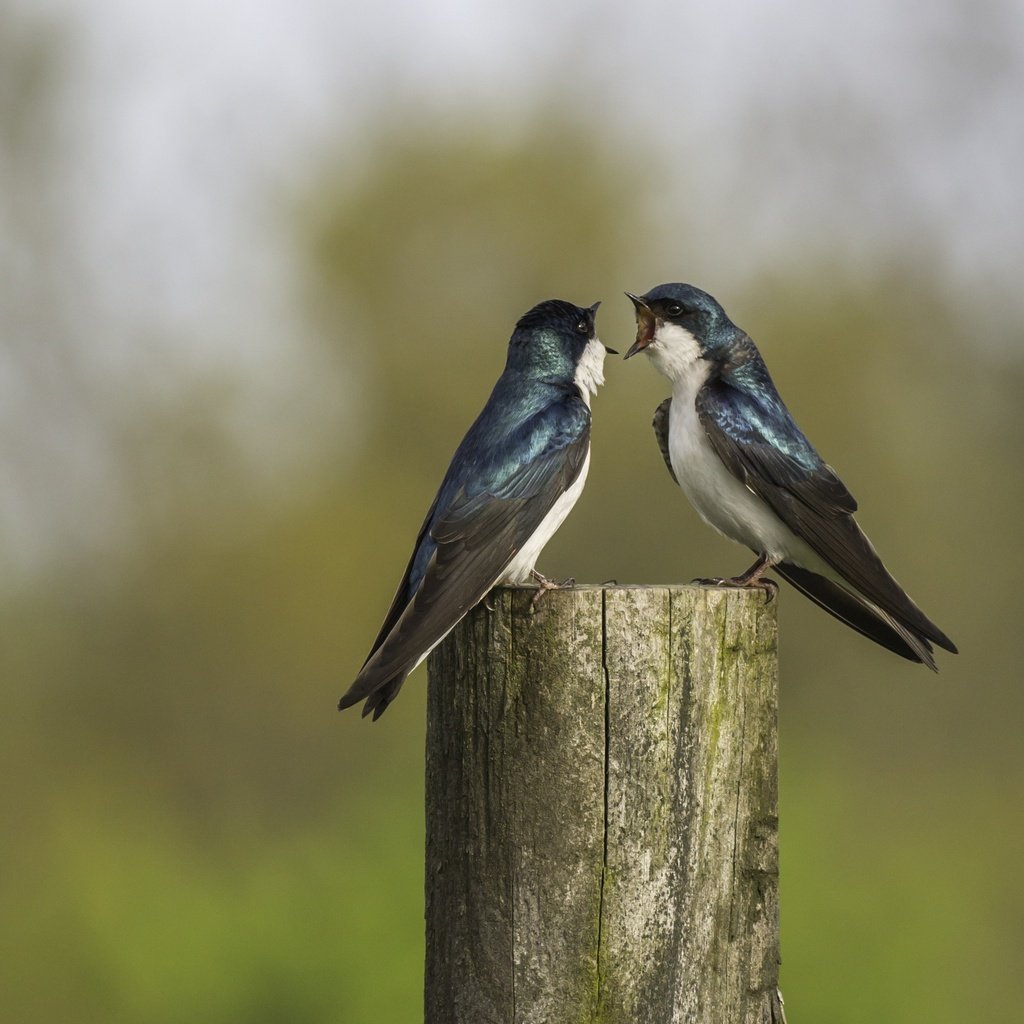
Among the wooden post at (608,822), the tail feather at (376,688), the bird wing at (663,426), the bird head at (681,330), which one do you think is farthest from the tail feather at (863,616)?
the tail feather at (376,688)

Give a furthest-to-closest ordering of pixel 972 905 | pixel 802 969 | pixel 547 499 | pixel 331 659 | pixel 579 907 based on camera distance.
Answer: pixel 331 659 < pixel 972 905 < pixel 802 969 < pixel 547 499 < pixel 579 907

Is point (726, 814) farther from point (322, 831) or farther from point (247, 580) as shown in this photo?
point (247, 580)

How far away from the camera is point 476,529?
9.96ft

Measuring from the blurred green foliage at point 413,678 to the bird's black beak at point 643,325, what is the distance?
2.46 meters

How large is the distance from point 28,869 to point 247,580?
71.1 inches

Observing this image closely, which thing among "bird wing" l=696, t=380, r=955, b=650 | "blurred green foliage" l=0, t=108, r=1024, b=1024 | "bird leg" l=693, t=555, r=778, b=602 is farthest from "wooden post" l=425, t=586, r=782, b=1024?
"blurred green foliage" l=0, t=108, r=1024, b=1024

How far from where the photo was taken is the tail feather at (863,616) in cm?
342

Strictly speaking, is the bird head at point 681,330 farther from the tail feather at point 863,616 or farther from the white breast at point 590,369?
the tail feather at point 863,616

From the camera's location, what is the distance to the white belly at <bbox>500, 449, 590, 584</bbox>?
311cm

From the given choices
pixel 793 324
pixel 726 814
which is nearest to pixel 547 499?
pixel 726 814

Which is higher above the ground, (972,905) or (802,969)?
(972,905)

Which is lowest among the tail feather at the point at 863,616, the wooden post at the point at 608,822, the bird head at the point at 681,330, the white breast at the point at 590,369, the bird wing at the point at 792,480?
the wooden post at the point at 608,822

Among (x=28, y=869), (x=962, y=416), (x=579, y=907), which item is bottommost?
(x=579, y=907)

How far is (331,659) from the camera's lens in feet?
23.6
